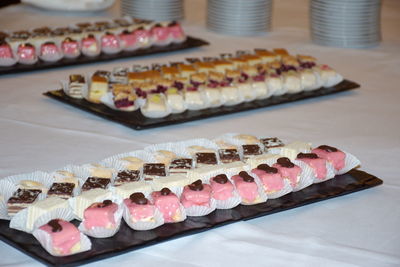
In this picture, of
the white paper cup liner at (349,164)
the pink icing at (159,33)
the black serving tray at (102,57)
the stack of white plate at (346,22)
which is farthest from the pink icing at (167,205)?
the stack of white plate at (346,22)

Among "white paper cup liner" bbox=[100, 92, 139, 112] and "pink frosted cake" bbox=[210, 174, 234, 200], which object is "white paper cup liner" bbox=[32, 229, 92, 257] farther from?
"white paper cup liner" bbox=[100, 92, 139, 112]

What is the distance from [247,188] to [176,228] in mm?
237

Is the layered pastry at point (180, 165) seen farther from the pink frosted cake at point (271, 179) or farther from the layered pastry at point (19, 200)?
the layered pastry at point (19, 200)

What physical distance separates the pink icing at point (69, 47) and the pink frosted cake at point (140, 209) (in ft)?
6.01

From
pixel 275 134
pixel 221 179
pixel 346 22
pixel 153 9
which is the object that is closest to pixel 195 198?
pixel 221 179

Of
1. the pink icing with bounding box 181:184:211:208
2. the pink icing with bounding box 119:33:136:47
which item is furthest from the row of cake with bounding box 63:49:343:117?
the pink icing with bounding box 181:184:211:208

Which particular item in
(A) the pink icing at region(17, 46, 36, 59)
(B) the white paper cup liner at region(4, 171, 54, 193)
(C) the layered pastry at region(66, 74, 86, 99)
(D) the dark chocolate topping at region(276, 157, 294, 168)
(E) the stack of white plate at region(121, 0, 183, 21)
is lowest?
(B) the white paper cup liner at region(4, 171, 54, 193)

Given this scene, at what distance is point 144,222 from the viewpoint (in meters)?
1.78

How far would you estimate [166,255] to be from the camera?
1.75 m

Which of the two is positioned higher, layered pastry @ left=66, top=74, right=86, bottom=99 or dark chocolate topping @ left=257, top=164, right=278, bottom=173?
layered pastry @ left=66, top=74, right=86, bottom=99

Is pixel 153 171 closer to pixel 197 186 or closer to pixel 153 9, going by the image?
pixel 197 186

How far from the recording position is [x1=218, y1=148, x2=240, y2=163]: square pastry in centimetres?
213

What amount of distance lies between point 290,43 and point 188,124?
1485mm

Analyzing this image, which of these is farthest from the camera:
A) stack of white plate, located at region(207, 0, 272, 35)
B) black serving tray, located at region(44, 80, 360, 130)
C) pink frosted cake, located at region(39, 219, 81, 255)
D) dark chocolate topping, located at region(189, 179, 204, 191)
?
stack of white plate, located at region(207, 0, 272, 35)
